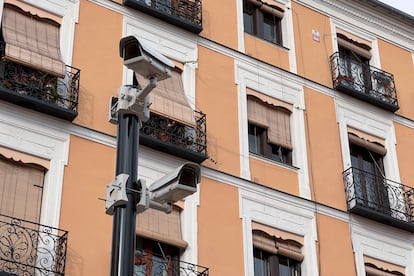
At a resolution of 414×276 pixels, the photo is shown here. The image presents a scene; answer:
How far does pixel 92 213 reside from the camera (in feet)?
51.7

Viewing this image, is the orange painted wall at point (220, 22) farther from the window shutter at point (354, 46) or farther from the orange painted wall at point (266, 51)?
the window shutter at point (354, 46)

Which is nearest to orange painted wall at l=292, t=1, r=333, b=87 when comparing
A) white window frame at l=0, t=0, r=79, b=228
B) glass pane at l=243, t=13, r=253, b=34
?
glass pane at l=243, t=13, r=253, b=34

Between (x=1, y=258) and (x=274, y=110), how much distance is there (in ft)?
26.7

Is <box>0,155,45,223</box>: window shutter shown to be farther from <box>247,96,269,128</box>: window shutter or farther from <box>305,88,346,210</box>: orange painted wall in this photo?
<box>305,88,346,210</box>: orange painted wall

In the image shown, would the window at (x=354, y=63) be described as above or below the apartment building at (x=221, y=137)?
above

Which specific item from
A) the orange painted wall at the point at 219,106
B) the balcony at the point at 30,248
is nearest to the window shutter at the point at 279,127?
the orange painted wall at the point at 219,106

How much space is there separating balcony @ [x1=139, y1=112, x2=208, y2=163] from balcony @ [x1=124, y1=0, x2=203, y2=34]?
2345 millimetres

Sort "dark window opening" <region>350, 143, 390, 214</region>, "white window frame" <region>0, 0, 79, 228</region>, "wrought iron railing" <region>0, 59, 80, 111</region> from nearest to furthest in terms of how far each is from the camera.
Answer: "white window frame" <region>0, 0, 79, 228</region> < "wrought iron railing" <region>0, 59, 80, 111</region> < "dark window opening" <region>350, 143, 390, 214</region>

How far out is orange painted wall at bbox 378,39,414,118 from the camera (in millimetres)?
22797

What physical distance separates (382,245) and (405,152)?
3325mm

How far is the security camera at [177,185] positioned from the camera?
9.83 meters

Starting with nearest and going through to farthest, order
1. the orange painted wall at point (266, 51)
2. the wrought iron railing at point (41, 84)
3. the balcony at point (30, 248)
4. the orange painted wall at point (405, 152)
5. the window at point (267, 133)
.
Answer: the balcony at point (30, 248) < the wrought iron railing at point (41, 84) < the window at point (267, 133) < the orange painted wall at point (266, 51) < the orange painted wall at point (405, 152)

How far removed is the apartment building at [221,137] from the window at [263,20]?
0.04m

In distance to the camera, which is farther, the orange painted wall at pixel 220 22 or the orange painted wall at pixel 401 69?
Answer: the orange painted wall at pixel 401 69
